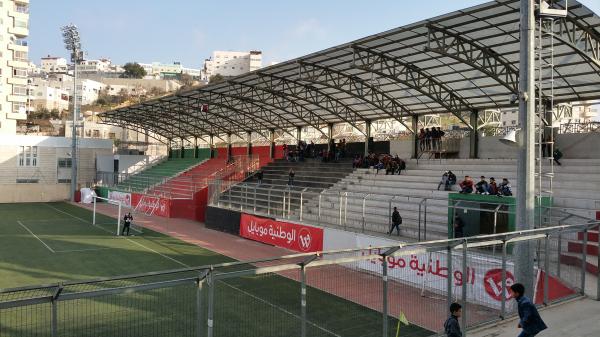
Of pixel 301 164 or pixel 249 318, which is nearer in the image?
pixel 249 318

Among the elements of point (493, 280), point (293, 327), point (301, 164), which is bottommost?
point (293, 327)

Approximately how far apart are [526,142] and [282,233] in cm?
1636

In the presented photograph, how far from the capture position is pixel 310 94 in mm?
33031

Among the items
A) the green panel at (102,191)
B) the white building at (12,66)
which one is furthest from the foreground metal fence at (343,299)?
the white building at (12,66)

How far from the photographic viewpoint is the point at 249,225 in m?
27.5

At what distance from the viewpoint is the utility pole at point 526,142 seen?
948cm

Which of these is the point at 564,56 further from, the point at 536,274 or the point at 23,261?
the point at 23,261

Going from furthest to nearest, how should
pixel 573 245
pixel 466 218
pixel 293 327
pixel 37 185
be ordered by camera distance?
pixel 37 185 < pixel 466 218 < pixel 573 245 < pixel 293 327

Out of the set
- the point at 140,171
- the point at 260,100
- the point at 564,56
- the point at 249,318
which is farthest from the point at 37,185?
the point at 564,56

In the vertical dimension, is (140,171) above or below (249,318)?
above

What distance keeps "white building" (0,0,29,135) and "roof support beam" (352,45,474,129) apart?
54.8 m

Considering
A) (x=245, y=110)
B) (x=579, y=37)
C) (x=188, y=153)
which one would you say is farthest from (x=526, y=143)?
(x=188, y=153)

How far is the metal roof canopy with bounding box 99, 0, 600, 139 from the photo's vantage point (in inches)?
722

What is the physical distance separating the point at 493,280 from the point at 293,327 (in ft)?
18.8
